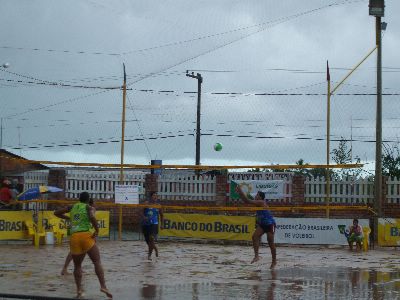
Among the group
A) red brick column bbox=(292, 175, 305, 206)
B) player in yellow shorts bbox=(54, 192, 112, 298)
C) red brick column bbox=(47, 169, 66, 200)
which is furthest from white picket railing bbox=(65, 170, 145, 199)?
player in yellow shorts bbox=(54, 192, 112, 298)

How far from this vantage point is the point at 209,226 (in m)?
26.1

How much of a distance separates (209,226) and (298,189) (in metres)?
6.07

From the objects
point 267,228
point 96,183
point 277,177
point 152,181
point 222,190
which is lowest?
point 267,228

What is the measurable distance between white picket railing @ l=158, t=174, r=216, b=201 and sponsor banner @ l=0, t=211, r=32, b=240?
1030 centimetres

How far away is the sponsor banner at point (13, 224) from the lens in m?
23.7

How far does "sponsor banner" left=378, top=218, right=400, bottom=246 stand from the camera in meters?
24.4

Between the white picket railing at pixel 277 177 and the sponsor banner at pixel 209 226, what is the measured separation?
584 centimetres

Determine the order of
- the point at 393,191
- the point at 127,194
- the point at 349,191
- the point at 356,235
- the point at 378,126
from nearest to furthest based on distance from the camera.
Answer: the point at 356,235 → the point at 378,126 → the point at 127,194 → the point at 393,191 → the point at 349,191

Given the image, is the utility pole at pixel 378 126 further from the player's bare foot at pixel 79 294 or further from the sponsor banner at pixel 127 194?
the player's bare foot at pixel 79 294

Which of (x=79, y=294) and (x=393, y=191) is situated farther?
(x=393, y=191)

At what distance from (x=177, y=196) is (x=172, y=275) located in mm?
18293

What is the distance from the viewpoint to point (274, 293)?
493 inches

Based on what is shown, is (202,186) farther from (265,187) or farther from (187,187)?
(265,187)

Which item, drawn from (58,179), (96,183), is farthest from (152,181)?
(58,179)
